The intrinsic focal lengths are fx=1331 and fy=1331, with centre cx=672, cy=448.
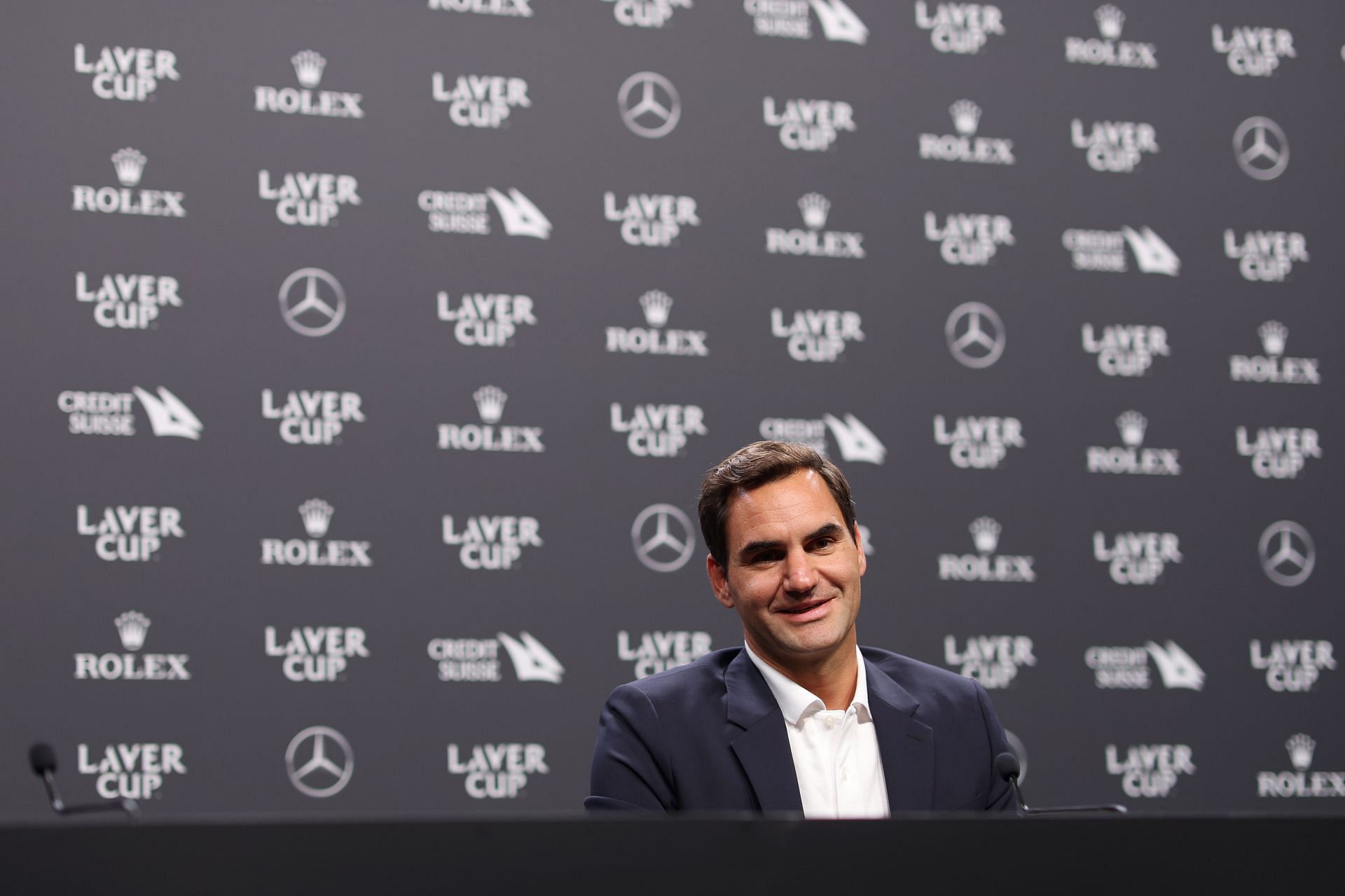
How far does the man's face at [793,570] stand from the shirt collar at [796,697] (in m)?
0.02

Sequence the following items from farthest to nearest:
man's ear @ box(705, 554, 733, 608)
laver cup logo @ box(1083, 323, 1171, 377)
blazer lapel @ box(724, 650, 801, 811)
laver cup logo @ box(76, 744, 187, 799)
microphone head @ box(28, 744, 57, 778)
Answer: laver cup logo @ box(1083, 323, 1171, 377) < laver cup logo @ box(76, 744, 187, 799) < man's ear @ box(705, 554, 733, 608) < blazer lapel @ box(724, 650, 801, 811) < microphone head @ box(28, 744, 57, 778)

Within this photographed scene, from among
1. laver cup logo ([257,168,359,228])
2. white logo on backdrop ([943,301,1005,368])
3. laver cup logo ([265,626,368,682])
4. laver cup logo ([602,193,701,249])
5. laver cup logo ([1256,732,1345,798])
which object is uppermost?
laver cup logo ([257,168,359,228])

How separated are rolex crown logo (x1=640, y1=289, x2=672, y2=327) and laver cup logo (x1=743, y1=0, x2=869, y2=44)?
89cm

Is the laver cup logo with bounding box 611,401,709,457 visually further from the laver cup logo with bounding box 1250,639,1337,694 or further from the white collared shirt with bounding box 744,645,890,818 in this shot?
the laver cup logo with bounding box 1250,639,1337,694

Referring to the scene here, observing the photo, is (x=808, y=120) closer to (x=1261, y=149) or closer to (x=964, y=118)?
(x=964, y=118)

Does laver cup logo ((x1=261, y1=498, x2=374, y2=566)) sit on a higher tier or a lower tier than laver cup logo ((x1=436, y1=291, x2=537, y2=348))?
lower

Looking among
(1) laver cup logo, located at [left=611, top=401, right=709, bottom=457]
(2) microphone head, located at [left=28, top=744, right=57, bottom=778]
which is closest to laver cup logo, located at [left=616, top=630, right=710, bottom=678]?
(1) laver cup logo, located at [left=611, top=401, right=709, bottom=457]

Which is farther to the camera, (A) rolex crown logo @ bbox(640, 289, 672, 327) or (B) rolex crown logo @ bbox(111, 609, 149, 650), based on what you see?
(A) rolex crown logo @ bbox(640, 289, 672, 327)

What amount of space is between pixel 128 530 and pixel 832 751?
2113 mm

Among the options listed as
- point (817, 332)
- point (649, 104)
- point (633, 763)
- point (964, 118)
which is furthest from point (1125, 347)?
point (633, 763)

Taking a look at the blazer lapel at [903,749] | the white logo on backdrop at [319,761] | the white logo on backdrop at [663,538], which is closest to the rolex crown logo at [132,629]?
the white logo on backdrop at [319,761]

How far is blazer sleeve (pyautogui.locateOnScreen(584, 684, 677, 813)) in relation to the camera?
6.66 feet

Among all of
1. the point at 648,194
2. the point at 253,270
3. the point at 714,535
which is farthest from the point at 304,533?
the point at 714,535

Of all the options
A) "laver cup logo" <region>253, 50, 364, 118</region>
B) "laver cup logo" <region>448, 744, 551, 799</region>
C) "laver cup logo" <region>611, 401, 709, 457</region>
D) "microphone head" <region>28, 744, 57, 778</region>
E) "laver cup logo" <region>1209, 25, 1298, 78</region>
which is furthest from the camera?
"laver cup logo" <region>1209, 25, 1298, 78</region>
